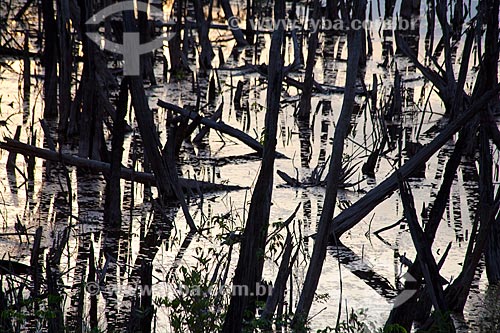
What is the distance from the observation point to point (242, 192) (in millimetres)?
5449

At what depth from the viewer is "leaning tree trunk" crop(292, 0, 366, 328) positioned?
3.17m

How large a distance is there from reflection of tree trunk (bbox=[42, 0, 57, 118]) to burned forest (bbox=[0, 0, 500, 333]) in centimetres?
2

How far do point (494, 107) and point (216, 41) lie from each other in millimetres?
3551

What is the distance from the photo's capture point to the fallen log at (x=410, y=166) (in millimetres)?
3729

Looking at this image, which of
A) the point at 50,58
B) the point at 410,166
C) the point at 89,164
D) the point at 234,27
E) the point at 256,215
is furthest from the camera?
the point at 234,27

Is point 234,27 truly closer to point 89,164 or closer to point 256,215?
point 89,164

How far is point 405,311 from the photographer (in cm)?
374

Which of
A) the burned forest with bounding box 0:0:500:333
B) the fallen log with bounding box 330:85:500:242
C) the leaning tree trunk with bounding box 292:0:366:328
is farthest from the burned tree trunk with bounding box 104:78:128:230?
the leaning tree trunk with bounding box 292:0:366:328

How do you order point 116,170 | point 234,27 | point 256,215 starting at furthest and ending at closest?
1. point 234,27
2. point 116,170
3. point 256,215

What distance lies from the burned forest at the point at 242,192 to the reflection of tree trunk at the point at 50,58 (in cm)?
2

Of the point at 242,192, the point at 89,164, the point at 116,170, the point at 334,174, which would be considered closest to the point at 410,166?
the point at 334,174

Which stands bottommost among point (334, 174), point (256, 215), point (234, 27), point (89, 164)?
point (89, 164)

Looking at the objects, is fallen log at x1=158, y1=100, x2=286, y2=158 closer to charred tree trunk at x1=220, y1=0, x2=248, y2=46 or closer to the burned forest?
the burned forest

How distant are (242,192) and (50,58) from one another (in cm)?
182
